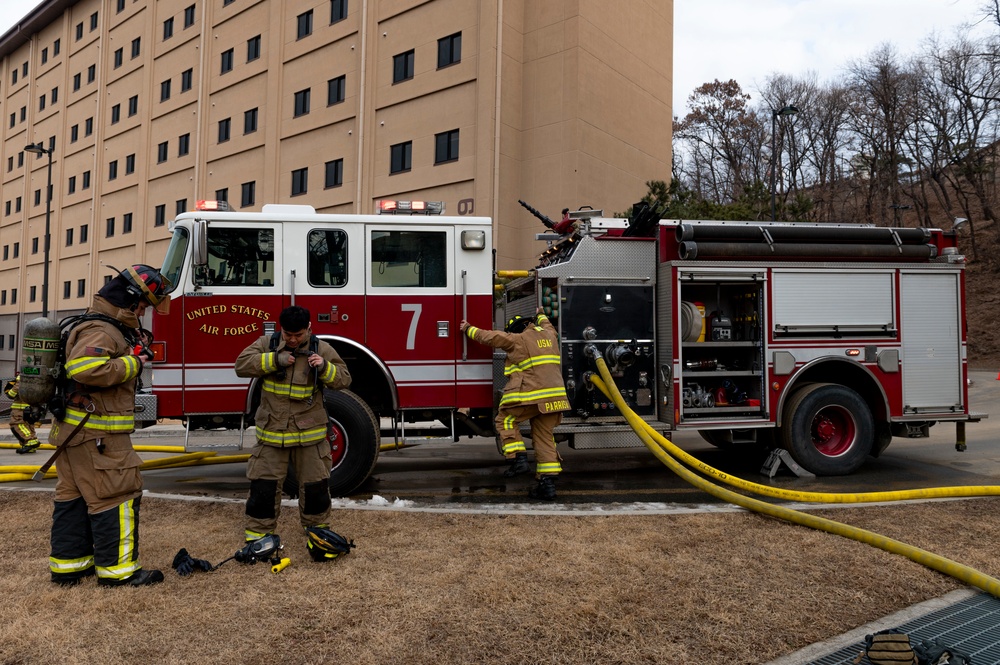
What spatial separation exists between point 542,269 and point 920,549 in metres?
3.79

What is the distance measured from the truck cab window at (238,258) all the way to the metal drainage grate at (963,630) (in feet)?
17.0

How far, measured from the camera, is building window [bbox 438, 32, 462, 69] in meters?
22.2

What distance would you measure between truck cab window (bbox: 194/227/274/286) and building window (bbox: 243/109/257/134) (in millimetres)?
24625

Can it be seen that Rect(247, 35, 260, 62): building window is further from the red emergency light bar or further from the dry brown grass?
the dry brown grass

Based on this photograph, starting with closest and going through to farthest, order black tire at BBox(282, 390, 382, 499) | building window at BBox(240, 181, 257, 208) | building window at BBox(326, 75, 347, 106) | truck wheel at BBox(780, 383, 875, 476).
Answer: black tire at BBox(282, 390, 382, 499), truck wheel at BBox(780, 383, 875, 476), building window at BBox(326, 75, 347, 106), building window at BBox(240, 181, 257, 208)

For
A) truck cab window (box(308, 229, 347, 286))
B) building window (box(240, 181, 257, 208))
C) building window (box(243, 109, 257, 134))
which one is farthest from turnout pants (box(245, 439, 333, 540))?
building window (box(243, 109, 257, 134))

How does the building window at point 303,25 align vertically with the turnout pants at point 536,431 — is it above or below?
above

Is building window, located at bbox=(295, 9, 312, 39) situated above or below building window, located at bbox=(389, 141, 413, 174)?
above

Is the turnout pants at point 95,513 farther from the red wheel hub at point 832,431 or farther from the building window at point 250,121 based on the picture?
the building window at point 250,121

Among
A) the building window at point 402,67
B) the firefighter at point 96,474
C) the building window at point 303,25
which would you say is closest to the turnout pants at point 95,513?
the firefighter at point 96,474

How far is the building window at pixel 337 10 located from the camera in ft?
83.1

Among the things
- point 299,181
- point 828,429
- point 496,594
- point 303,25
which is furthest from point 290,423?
point 303,25

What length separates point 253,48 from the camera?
94.9ft

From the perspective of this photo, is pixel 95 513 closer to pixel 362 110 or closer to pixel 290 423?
pixel 290 423
